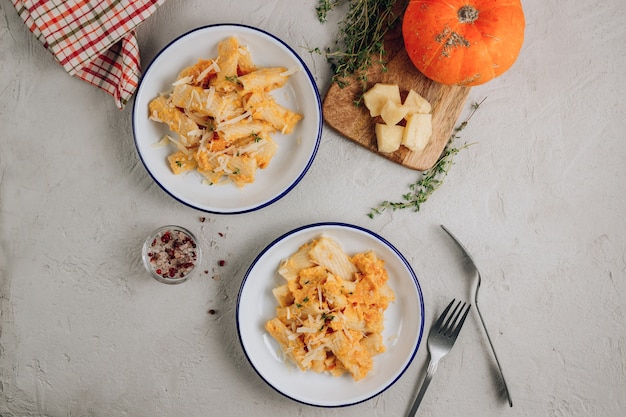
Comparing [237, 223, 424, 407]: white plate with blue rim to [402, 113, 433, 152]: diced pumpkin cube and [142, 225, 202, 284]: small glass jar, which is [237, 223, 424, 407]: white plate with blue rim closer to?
[142, 225, 202, 284]: small glass jar

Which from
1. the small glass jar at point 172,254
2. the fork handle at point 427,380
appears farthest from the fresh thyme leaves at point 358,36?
the fork handle at point 427,380

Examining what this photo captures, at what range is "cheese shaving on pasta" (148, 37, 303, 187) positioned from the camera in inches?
82.0

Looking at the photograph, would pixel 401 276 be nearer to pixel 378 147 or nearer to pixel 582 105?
pixel 378 147

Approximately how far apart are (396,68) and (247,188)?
0.81 m

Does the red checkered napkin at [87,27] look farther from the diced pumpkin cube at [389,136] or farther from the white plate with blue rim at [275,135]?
the diced pumpkin cube at [389,136]

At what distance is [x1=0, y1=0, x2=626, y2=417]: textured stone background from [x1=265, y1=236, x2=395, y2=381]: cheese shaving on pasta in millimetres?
206

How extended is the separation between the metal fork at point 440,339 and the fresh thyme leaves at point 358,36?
3.56 feet

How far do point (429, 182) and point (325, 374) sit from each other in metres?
0.96

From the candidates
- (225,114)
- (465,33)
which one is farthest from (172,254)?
(465,33)

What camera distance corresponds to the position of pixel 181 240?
2238mm

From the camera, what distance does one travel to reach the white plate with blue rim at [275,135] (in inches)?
83.5

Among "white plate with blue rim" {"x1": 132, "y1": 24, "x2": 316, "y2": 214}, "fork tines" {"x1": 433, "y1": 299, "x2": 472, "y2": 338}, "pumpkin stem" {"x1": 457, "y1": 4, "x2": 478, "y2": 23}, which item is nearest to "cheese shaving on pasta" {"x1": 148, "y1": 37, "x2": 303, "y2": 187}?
"white plate with blue rim" {"x1": 132, "y1": 24, "x2": 316, "y2": 214}

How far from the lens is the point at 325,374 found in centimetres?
230

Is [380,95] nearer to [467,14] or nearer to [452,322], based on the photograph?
[467,14]
